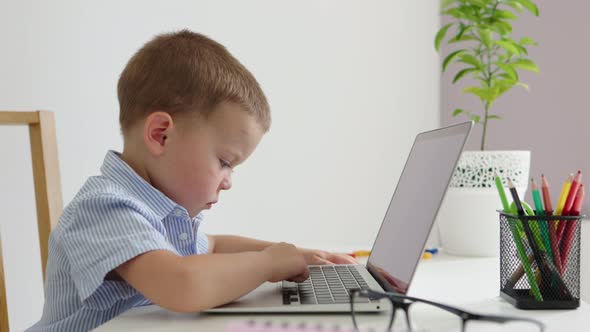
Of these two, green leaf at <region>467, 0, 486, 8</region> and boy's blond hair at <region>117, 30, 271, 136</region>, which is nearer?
boy's blond hair at <region>117, 30, 271, 136</region>

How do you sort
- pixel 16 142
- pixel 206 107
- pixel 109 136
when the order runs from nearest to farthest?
pixel 206 107, pixel 16 142, pixel 109 136

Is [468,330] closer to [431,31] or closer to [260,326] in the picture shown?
[260,326]

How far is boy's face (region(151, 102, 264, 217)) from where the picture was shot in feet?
2.74

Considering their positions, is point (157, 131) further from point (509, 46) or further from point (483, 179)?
point (509, 46)

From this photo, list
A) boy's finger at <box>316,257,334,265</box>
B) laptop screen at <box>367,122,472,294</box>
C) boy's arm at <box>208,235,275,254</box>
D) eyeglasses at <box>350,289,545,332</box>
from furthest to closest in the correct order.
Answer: boy's arm at <box>208,235,275,254</box>
boy's finger at <box>316,257,334,265</box>
laptop screen at <box>367,122,472,294</box>
eyeglasses at <box>350,289,545,332</box>

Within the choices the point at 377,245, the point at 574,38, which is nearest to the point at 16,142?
the point at 377,245

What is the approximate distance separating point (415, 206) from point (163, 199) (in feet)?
1.10

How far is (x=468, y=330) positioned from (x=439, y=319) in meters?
0.04

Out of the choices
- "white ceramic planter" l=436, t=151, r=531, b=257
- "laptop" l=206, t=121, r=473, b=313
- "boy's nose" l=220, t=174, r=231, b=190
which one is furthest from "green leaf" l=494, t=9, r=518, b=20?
"boy's nose" l=220, t=174, r=231, b=190

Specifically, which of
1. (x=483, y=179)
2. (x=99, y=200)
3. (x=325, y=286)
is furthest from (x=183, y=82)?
(x=483, y=179)

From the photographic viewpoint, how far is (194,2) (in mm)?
1834

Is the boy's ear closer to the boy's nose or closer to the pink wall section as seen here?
the boy's nose

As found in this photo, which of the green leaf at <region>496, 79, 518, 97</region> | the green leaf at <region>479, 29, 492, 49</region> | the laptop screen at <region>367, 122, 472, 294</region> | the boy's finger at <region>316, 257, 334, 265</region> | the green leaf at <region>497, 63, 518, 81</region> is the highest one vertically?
the green leaf at <region>479, 29, 492, 49</region>

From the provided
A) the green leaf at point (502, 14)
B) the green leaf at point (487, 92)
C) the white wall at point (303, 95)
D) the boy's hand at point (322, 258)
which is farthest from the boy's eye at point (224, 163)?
the white wall at point (303, 95)
